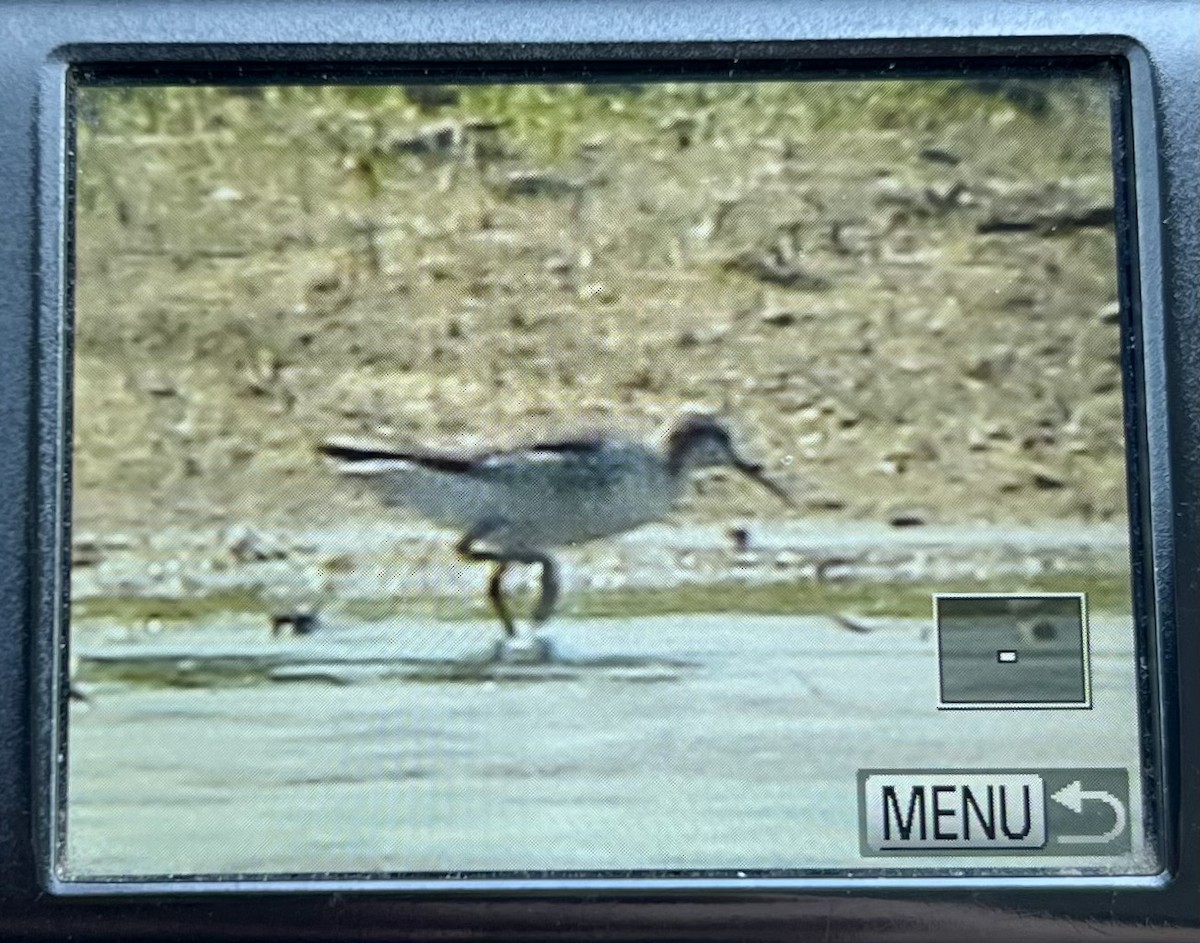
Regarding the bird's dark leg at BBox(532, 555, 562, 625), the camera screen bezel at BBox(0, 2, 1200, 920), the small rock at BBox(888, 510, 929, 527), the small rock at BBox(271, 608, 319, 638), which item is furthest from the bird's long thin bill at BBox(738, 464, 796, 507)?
the small rock at BBox(271, 608, 319, 638)

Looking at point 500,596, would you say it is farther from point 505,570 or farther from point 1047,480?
point 1047,480

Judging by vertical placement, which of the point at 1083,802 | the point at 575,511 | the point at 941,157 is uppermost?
the point at 941,157

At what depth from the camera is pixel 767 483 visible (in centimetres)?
123

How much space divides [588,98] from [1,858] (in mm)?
952

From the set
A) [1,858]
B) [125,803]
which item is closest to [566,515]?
[125,803]

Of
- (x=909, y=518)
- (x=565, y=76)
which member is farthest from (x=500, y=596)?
(x=565, y=76)

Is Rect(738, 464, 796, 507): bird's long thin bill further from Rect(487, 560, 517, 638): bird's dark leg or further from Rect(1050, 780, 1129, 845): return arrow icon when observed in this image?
Result: Rect(1050, 780, 1129, 845): return arrow icon

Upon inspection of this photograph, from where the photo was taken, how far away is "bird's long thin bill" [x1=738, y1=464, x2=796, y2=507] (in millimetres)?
1228

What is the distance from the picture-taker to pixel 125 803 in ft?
4.01

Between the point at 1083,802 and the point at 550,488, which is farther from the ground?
the point at 550,488

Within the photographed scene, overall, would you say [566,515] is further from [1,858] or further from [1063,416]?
[1,858]

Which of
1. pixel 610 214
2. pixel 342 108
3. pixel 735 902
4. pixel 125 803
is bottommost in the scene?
pixel 735 902

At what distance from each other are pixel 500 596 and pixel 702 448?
0.82 feet

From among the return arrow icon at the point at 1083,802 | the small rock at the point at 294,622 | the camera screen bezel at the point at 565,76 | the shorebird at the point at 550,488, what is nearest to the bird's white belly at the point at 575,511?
the shorebird at the point at 550,488
